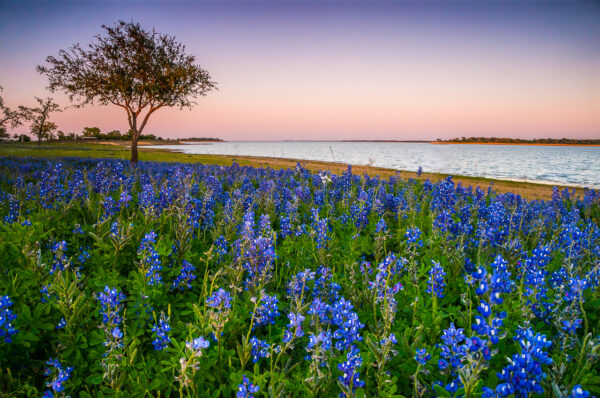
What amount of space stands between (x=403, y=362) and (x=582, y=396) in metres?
1.30

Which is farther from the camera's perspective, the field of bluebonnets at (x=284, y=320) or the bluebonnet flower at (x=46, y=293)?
the bluebonnet flower at (x=46, y=293)

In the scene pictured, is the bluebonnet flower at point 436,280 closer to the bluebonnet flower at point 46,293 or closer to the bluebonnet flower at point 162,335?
the bluebonnet flower at point 162,335

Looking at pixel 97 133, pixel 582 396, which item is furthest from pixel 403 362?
pixel 97 133

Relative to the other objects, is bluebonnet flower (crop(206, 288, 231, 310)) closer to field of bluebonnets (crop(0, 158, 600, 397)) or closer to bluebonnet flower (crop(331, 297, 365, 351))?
field of bluebonnets (crop(0, 158, 600, 397))

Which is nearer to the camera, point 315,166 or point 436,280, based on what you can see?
point 436,280

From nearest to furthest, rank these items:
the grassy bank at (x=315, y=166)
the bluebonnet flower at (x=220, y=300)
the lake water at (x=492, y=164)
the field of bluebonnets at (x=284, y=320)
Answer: the field of bluebonnets at (x=284, y=320) < the bluebonnet flower at (x=220, y=300) < the grassy bank at (x=315, y=166) < the lake water at (x=492, y=164)

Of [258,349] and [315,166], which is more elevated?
[315,166]

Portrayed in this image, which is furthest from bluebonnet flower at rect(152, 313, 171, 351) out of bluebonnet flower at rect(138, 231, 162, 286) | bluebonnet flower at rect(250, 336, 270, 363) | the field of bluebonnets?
bluebonnet flower at rect(250, 336, 270, 363)

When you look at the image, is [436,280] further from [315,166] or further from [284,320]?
[315,166]

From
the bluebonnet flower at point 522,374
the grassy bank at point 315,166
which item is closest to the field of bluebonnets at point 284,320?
the bluebonnet flower at point 522,374

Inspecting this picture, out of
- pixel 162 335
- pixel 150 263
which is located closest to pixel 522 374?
pixel 162 335

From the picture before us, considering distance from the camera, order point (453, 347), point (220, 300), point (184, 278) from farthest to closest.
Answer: point (184, 278) → point (220, 300) → point (453, 347)

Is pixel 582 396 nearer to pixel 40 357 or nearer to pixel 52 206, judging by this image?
pixel 40 357

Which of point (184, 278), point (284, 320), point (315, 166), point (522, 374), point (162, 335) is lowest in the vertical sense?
point (284, 320)
